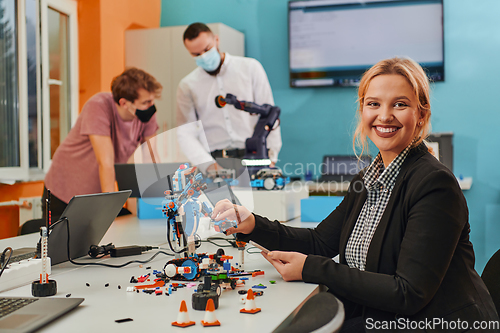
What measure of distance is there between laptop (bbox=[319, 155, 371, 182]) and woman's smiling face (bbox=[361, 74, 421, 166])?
1.84 meters

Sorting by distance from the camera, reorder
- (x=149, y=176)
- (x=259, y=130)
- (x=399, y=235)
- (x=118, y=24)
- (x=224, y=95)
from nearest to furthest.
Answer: (x=399, y=235), (x=149, y=176), (x=259, y=130), (x=224, y=95), (x=118, y=24)

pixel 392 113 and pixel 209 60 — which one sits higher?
pixel 209 60

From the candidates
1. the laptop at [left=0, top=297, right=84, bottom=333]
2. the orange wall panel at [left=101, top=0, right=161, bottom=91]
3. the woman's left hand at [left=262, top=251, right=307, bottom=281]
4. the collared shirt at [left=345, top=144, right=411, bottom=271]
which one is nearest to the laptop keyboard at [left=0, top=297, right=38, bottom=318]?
the laptop at [left=0, top=297, right=84, bottom=333]

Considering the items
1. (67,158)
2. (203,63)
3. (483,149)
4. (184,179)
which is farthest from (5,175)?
(483,149)

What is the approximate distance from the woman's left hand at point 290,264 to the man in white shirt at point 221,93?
1.93 metres

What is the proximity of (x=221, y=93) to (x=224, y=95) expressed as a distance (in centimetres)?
7

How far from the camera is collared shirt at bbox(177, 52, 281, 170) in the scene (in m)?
3.14

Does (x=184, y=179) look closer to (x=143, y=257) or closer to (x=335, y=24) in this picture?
(x=143, y=257)

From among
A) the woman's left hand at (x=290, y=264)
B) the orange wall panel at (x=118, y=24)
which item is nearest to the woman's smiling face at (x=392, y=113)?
the woman's left hand at (x=290, y=264)

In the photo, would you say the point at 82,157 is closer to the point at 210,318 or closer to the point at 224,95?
the point at 224,95

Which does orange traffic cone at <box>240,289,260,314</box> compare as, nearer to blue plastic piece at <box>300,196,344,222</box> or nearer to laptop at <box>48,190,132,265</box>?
laptop at <box>48,190,132,265</box>

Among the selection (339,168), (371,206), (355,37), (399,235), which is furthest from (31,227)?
Answer: (355,37)

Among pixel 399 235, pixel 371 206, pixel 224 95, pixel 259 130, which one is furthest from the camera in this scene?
pixel 224 95

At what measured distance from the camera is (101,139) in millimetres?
2352
